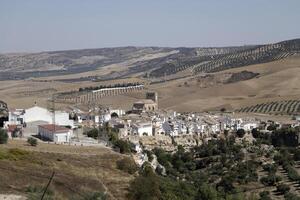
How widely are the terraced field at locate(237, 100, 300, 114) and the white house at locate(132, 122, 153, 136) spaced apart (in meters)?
26.1

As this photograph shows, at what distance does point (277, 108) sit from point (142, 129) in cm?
3205

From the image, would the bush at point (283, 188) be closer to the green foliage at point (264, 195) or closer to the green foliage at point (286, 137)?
the green foliage at point (264, 195)

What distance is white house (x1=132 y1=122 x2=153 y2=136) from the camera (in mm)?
47706

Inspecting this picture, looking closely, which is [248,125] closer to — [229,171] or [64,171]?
[229,171]

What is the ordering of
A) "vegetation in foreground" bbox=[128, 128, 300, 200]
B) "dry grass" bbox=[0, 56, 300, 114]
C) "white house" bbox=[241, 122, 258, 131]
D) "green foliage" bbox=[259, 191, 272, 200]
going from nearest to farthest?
"vegetation in foreground" bbox=[128, 128, 300, 200]
"green foliage" bbox=[259, 191, 272, 200]
"white house" bbox=[241, 122, 258, 131]
"dry grass" bbox=[0, 56, 300, 114]

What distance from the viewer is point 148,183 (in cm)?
2205

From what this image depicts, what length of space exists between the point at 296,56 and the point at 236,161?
318 feet

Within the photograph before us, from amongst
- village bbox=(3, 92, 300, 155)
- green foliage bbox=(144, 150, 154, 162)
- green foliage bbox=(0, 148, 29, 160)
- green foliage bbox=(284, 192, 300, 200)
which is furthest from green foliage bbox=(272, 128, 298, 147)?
green foliage bbox=(0, 148, 29, 160)

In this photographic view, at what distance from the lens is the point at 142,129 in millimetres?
48094

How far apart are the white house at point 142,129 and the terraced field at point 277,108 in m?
26.1

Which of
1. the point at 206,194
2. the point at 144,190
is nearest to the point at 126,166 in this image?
the point at 206,194

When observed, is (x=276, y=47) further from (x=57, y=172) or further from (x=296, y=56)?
(x=57, y=172)

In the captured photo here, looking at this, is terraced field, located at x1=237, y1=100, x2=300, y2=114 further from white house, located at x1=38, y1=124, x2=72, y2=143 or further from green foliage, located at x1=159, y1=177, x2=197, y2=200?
green foliage, located at x1=159, y1=177, x2=197, y2=200

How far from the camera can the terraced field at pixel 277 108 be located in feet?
236
